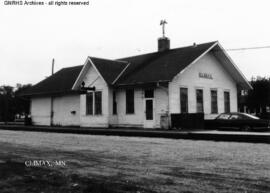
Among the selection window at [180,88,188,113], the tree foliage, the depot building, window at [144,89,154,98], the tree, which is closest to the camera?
the depot building

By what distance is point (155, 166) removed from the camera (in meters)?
7.98

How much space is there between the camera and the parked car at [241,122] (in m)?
19.8

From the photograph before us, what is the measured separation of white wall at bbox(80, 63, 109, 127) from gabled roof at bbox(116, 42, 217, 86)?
1.35 m

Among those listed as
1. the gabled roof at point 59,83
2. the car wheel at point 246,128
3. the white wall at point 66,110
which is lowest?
the car wheel at point 246,128

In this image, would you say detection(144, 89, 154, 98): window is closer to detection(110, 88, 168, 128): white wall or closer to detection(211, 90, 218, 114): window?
detection(110, 88, 168, 128): white wall

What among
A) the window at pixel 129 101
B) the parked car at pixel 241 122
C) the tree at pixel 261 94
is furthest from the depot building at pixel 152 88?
the tree at pixel 261 94

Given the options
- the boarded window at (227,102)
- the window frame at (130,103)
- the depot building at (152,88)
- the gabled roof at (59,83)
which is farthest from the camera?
the gabled roof at (59,83)

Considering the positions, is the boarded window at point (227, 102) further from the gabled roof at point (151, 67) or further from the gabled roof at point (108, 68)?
the gabled roof at point (108, 68)

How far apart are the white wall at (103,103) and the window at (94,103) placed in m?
0.29

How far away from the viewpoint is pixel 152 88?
22969 millimetres

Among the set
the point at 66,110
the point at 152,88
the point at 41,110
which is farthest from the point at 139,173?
the point at 41,110

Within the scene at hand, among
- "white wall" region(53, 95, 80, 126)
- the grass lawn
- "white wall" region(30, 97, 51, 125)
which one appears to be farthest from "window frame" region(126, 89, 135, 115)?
the grass lawn

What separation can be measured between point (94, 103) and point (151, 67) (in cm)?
484

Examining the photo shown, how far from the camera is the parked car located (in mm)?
19750
